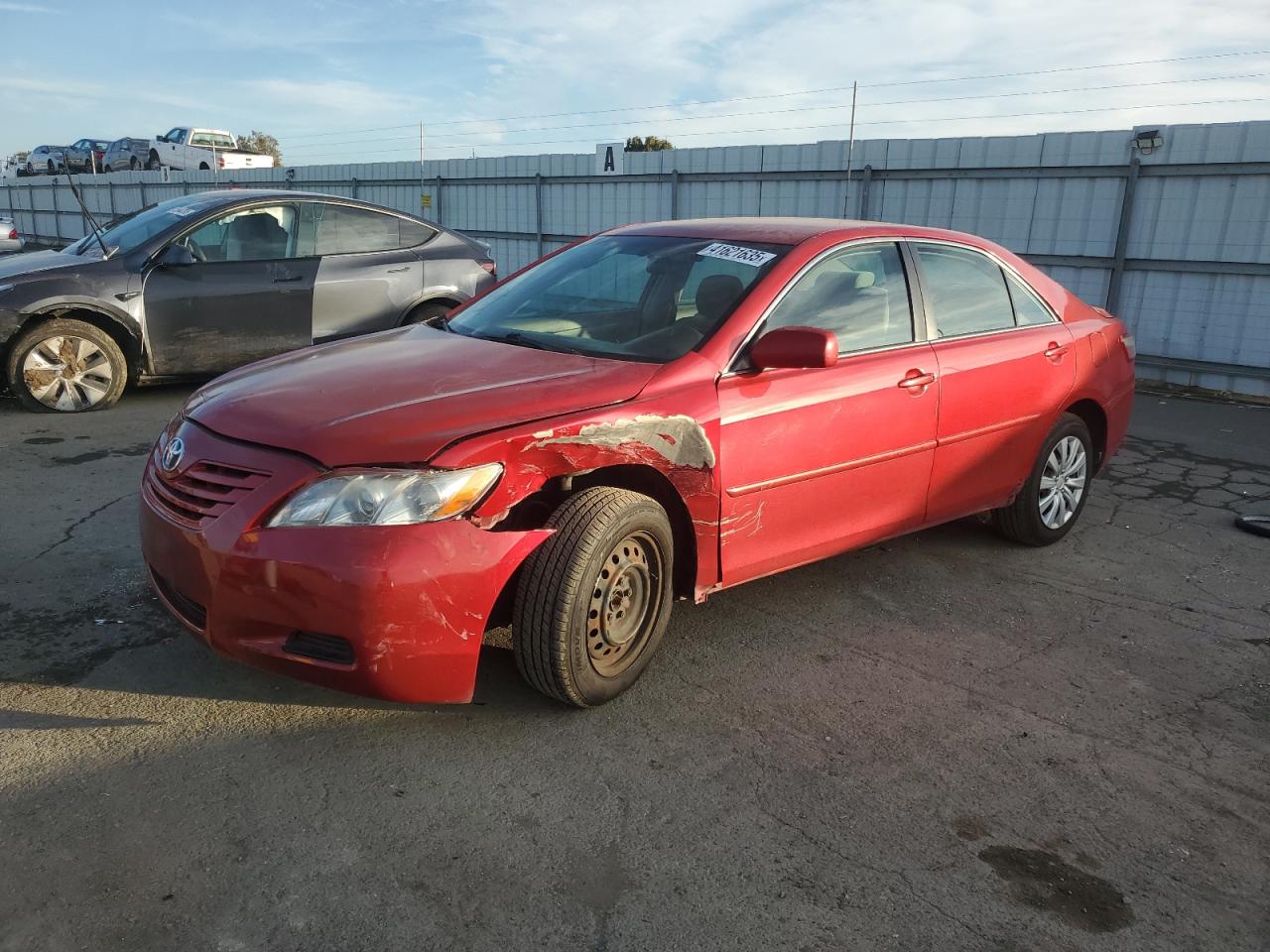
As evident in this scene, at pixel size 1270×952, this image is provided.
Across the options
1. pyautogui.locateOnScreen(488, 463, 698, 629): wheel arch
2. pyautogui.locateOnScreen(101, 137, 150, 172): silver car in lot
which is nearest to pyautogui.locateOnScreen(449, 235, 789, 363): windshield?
pyautogui.locateOnScreen(488, 463, 698, 629): wheel arch

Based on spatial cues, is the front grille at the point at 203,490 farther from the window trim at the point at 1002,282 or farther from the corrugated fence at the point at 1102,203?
the corrugated fence at the point at 1102,203

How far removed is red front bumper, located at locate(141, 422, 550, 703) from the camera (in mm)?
2684

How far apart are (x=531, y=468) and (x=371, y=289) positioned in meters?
5.50

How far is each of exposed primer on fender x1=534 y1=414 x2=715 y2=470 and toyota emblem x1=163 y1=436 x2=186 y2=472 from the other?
1199mm

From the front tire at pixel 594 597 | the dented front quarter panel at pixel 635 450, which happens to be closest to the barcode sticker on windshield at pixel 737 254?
the dented front quarter panel at pixel 635 450

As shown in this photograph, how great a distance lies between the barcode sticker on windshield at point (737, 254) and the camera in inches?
149

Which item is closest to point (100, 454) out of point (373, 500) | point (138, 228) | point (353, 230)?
point (138, 228)

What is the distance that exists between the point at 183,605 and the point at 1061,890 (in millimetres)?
2626

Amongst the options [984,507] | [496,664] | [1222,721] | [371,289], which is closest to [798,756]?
[496,664]

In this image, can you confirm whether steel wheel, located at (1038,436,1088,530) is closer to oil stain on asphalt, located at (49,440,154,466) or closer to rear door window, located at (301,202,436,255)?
oil stain on asphalt, located at (49,440,154,466)

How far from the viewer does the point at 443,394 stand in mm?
3064

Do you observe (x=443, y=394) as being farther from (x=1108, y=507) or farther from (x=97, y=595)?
(x=1108, y=507)

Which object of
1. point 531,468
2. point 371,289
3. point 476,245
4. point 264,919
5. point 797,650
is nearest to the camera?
point 264,919

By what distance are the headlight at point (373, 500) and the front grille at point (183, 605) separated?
45 cm
